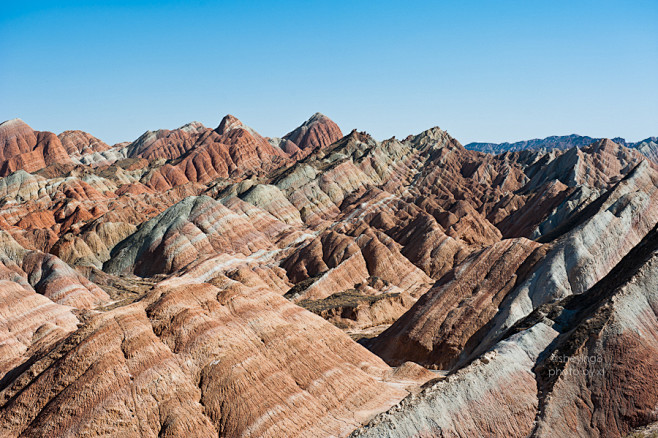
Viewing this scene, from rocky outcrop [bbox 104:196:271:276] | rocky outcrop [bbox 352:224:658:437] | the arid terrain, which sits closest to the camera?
rocky outcrop [bbox 352:224:658:437]

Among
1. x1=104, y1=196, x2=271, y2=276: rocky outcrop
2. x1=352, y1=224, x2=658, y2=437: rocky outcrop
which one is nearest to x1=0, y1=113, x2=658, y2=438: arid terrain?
x1=352, y1=224, x2=658, y2=437: rocky outcrop

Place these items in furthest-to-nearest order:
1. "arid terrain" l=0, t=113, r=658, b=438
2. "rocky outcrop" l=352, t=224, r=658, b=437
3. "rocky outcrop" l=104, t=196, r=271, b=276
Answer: "rocky outcrop" l=104, t=196, r=271, b=276, "arid terrain" l=0, t=113, r=658, b=438, "rocky outcrop" l=352, t=224, r=658, b=437

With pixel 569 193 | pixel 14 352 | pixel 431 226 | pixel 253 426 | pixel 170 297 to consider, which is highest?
pixel 569 193

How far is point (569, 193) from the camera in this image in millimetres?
125375

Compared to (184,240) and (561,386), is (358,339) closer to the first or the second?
(561,386)

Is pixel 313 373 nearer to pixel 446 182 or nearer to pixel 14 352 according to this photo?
pixel 14 352

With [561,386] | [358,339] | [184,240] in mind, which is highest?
[184,240]

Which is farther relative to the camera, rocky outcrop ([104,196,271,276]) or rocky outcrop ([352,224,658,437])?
rocky outcrop ([104,196,271,276])

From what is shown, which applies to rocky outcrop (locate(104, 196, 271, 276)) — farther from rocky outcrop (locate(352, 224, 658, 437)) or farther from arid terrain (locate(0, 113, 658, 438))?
rocky outcrop (locate(352, 224, 658, 437))

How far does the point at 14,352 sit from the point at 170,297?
2548 centimetres

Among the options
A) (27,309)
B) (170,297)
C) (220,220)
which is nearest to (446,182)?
(220,220)

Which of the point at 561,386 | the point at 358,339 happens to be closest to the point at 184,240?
the point at 358,339

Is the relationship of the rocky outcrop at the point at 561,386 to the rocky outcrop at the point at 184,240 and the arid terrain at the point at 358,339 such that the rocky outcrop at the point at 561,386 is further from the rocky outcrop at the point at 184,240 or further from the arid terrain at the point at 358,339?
the rocky outcrop at the point at 184,240

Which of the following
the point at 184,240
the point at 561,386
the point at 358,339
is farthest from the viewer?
the point at 184,240
